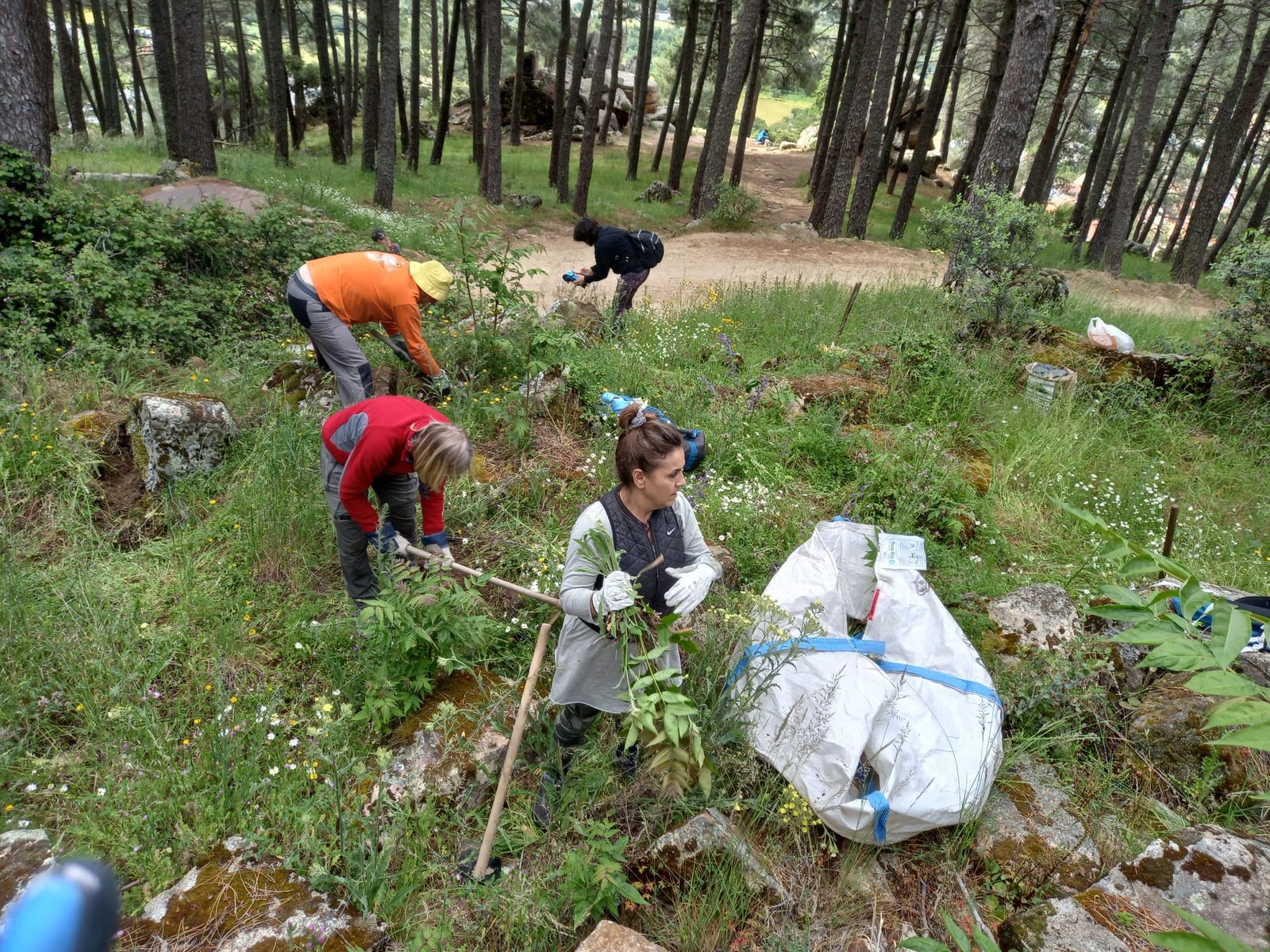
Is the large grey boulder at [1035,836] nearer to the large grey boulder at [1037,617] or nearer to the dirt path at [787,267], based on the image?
the large grey boulder at [1037,617]

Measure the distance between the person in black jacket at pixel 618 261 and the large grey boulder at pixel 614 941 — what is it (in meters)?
5.85

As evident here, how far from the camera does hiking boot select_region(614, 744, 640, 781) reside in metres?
2.93

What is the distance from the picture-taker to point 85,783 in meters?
2.80

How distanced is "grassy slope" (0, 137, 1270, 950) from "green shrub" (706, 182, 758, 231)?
30.1ft

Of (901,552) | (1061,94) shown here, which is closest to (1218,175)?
(1061,94)

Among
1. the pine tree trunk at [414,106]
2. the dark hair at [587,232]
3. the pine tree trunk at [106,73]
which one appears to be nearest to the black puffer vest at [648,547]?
the dark hair at [587,232]

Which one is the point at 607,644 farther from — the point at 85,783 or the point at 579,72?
the point at 579,72

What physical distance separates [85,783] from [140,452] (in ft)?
7.74

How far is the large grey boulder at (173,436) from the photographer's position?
14.4ft

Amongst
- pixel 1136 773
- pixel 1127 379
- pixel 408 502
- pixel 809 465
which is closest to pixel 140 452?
pixel 408 502

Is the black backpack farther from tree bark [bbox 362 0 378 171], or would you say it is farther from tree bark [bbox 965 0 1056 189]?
tree bark [bbox 362 0 378 171]

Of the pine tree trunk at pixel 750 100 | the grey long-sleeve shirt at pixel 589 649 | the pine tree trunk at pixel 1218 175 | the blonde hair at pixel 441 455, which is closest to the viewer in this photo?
the grey long-sleeve shirt at pixel 589 649

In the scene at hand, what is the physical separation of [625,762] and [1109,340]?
6.51 meters

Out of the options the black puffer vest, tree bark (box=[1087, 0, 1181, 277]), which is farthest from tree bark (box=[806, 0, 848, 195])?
the black puffer vest
